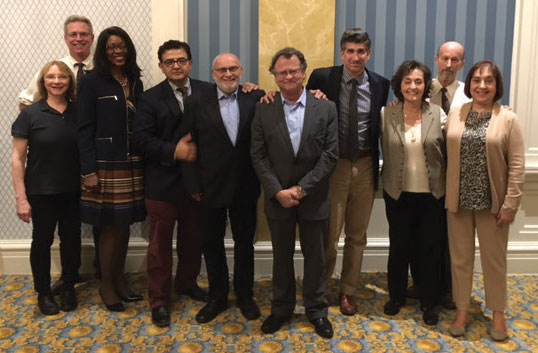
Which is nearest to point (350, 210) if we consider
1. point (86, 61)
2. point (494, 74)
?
point (494, 74)

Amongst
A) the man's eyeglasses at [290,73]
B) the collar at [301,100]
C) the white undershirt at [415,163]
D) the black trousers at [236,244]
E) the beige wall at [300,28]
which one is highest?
the beige wall at [300,28]

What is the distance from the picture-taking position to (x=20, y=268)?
3727mm

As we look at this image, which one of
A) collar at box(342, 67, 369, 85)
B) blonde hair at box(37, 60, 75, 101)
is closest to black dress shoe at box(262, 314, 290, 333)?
collar at box(342, 67, 369, 85)

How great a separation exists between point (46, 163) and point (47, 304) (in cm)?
85

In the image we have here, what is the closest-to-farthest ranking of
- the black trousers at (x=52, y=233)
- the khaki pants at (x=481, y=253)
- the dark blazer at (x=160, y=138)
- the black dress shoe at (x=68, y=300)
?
1. the khaki pants at (x=481, y=253)
2. the dark blazer at (x=160, y=138)
3. the black trousers at (x=52, y=233)
4. the black dress shoe at (x=68, y=300)

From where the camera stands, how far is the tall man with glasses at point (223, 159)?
271 centimetres

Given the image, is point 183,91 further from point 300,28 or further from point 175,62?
point 300,28

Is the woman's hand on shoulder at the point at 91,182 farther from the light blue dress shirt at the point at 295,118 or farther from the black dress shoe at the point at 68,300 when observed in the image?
the light blue dress shirt at the point at 295,118

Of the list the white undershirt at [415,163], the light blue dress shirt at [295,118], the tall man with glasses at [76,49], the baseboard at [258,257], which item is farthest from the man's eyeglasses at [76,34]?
the white undershirt at [415,163]

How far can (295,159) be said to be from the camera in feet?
8.63

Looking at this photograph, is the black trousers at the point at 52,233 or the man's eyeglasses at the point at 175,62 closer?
the man's eyeglasses at the point at 175,62

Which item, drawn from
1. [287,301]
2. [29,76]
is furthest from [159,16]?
[287,301]

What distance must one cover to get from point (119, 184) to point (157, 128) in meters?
0.39

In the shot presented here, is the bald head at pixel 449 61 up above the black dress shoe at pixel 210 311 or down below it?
above
